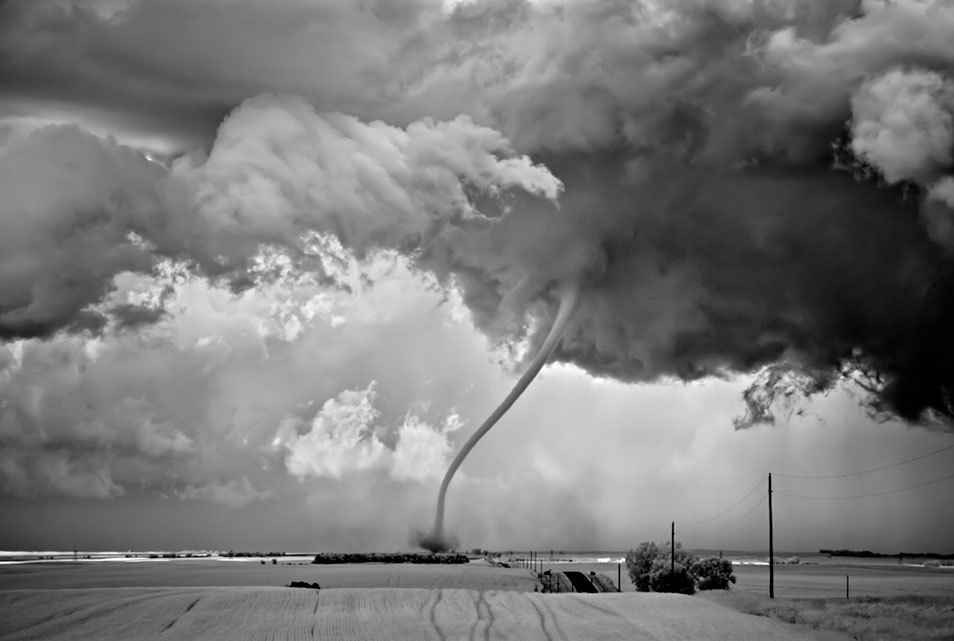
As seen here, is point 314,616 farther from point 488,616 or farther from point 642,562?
point 642,562

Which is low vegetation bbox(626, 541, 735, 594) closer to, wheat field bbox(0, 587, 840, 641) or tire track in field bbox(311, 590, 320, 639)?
wheat field bbox(0, 587, 840, 641)

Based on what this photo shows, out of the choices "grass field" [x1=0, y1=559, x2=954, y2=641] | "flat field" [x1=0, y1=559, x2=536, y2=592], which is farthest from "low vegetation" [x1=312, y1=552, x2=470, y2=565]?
"grass field" [x1=0, y1=559, x2=954, y2=641]

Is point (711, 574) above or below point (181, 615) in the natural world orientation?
below

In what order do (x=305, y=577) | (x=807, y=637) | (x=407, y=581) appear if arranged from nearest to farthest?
(x=807, y=637), (x=407, y=581), (x=305, y=577)

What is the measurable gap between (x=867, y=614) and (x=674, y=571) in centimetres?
4072

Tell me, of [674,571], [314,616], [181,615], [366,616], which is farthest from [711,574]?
[181,615]

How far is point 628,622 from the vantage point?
6500 centimetres

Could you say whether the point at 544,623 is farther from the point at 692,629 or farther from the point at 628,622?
the point at 692,629

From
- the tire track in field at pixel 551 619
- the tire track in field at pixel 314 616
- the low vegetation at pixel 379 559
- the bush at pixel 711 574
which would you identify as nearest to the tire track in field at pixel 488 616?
the tire track in field at pixel 551 619

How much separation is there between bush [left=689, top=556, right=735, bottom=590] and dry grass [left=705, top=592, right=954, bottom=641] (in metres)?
22.2

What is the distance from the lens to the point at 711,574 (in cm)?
11512

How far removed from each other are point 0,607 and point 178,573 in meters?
Answer: 78.1

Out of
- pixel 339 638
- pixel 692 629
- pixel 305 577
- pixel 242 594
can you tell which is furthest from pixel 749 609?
pixel 305 577

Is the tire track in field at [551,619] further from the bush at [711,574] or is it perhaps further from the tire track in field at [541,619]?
the bush at [711,574]
